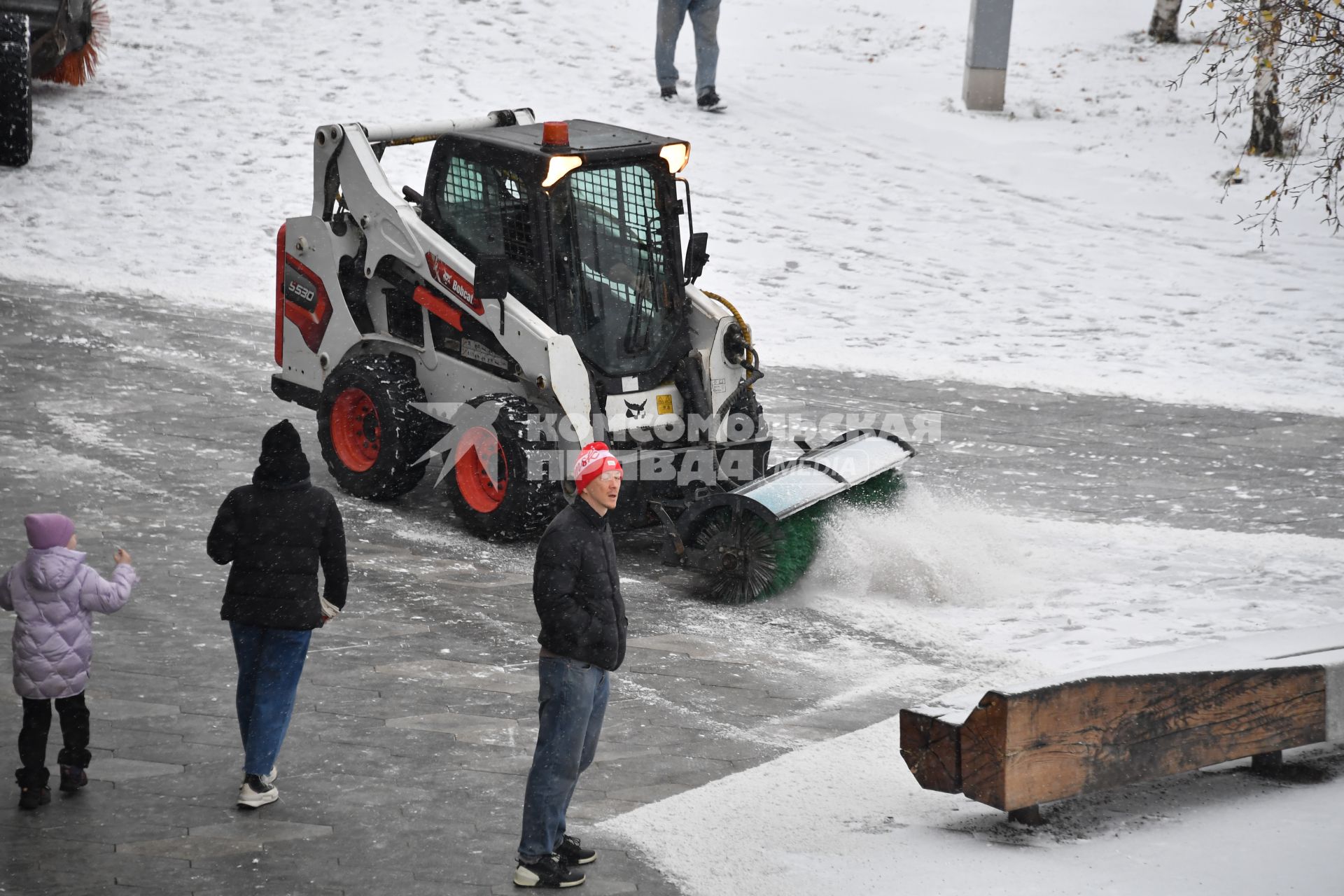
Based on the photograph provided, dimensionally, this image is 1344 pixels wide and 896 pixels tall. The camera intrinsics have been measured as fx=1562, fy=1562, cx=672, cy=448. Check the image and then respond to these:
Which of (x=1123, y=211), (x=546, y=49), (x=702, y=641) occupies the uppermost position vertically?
(x=546, y=49)

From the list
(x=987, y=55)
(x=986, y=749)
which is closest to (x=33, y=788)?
(x=986, y=749)

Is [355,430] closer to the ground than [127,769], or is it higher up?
higher up

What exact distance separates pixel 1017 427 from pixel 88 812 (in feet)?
27.0

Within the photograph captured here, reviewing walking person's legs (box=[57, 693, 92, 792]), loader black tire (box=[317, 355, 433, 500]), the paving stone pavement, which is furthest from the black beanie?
loader black tire (box=[317, 355, 433, 500])

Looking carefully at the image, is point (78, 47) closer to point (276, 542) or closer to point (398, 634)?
point (398, 634)

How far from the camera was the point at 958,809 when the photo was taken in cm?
567

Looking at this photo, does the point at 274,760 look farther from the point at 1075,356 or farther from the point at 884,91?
the point at 884,91

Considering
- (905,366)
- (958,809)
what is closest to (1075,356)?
(905,366)

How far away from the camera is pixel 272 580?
539 centimetres

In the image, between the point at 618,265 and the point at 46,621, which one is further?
the point at 618,265


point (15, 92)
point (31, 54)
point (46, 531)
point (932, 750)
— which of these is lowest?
point (932, 750)

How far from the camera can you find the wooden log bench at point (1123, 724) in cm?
515

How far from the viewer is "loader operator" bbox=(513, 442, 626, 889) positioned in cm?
491

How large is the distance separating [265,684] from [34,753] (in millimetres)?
826
